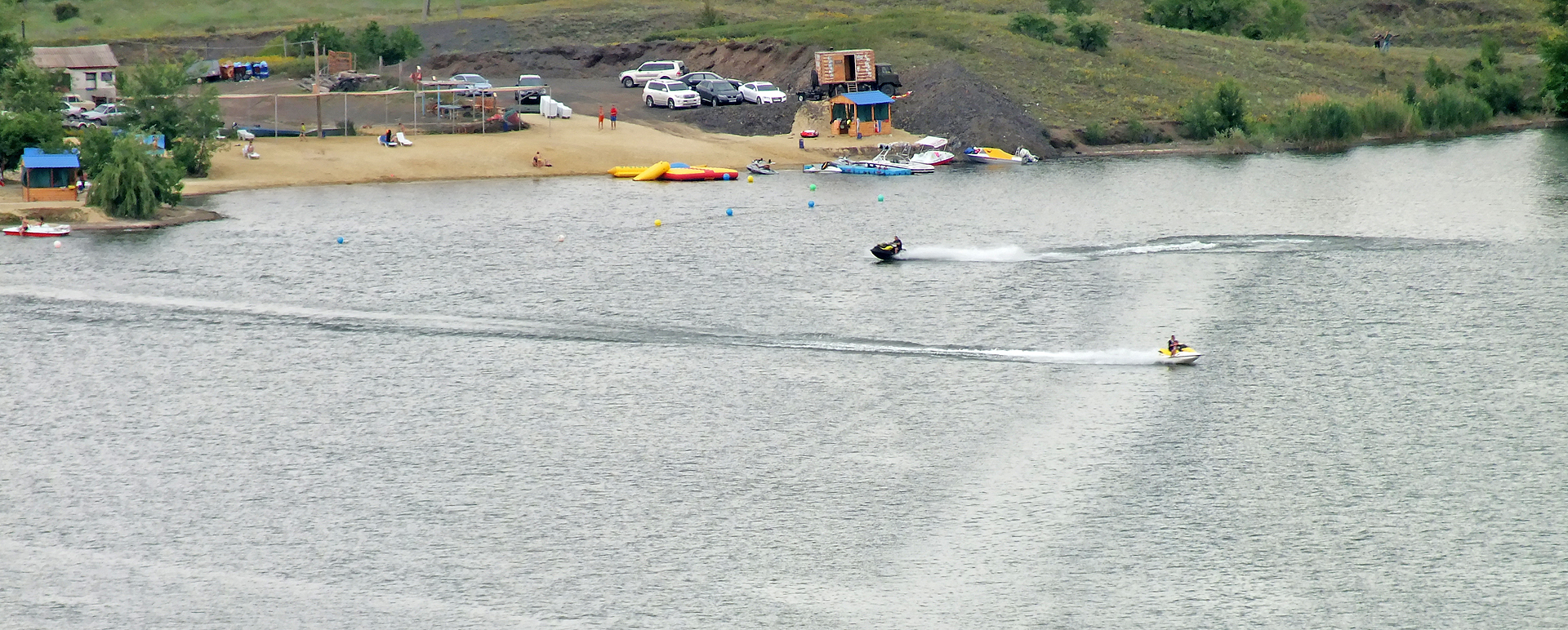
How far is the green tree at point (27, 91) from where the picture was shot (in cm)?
9825

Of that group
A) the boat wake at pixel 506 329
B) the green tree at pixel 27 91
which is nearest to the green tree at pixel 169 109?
the green tree at pixel 27 91

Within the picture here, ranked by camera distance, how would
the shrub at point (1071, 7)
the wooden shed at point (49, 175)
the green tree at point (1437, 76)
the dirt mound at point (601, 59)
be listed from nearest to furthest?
1. the wooden shed at point (49, 175)
2. the dirt mound at point (601, 59)
3. the green tree at point (1437, 76)
4. the shrub at point (1071, 7)

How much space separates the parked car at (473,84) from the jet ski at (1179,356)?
72.0 meters

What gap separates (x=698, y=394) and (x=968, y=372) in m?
9.69

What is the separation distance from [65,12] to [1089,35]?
106 metres

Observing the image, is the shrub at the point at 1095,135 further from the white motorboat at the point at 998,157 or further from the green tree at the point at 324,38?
the green tree at the point at 324,38

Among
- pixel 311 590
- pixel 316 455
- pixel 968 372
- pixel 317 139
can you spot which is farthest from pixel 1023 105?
pixel 311 590

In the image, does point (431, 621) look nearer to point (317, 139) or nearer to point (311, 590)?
point (311, 590)

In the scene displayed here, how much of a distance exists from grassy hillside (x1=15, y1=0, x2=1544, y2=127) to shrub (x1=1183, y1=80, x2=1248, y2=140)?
3.11 metres

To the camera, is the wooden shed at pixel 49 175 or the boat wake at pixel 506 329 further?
the wooden shed at pixel 49 175

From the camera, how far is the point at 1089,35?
452 ft

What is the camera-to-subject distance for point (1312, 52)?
149m

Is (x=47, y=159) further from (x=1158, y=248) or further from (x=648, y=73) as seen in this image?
(x=1158, y=248)

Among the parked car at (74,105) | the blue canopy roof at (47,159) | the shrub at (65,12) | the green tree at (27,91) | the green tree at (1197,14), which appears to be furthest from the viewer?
the shrub at (65,12)
